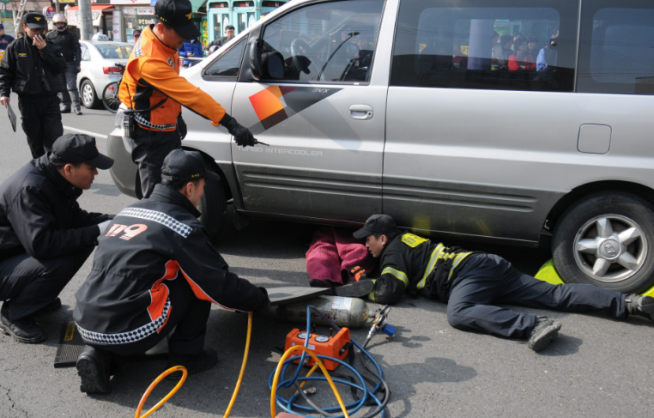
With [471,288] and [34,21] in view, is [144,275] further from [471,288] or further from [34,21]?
[34,21]

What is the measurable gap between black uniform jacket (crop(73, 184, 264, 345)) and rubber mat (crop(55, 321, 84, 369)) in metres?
0.35

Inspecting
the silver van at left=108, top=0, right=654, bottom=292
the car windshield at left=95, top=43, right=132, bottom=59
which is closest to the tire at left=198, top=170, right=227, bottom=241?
the silver van at left=108, top=0, right=654, bottom=292

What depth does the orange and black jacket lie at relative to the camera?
134 inches

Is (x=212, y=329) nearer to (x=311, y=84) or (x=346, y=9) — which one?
(x=311, y=84)

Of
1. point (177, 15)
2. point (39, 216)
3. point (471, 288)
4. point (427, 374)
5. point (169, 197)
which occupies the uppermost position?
point (177, 15)

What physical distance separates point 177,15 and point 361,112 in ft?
4.24

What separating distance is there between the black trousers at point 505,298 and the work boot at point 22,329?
2.31 metres

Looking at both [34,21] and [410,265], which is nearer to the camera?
[410,265]

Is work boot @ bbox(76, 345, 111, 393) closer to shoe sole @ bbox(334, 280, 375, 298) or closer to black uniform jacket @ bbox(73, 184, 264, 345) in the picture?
black uniform jacket @ bbox(73, 184, 264, 345)

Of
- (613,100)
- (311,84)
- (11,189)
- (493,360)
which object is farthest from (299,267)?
(613,100)

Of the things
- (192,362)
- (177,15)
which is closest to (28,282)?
(192,362)

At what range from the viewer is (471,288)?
3.33 m

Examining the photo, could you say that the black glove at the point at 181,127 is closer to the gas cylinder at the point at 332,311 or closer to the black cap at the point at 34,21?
the gas cylinder at the point at 332,311

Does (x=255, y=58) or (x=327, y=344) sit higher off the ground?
(x=255, y=58)
